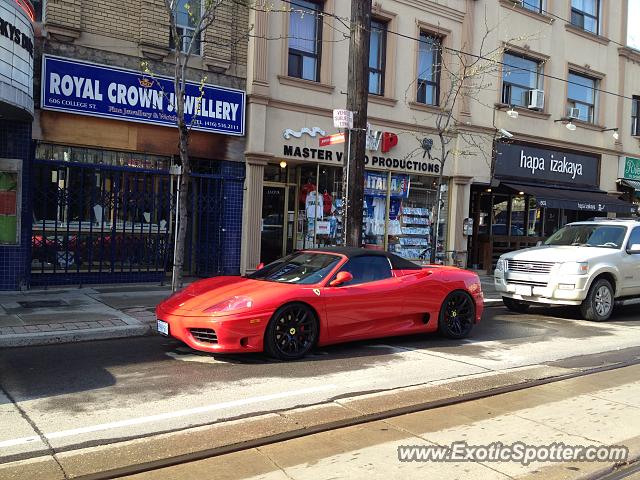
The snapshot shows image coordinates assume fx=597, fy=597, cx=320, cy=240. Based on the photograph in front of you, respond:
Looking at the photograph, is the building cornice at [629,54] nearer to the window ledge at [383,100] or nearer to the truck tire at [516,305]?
the window ledge at [383,100]

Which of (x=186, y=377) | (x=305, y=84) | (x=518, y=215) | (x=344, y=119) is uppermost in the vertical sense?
(x=305, y=84)

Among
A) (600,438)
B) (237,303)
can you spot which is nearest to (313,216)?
(237,303)

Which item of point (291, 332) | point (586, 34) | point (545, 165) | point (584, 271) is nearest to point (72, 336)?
point (291, 332)

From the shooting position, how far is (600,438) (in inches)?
187

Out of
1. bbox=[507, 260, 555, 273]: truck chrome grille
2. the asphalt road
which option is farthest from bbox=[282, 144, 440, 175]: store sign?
the asphalt road

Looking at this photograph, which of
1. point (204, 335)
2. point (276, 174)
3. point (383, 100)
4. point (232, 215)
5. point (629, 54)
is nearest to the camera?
point (204, 335)

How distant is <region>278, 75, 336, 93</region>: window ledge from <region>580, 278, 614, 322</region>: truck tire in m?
7.48

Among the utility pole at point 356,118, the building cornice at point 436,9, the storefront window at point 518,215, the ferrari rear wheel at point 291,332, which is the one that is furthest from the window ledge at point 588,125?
the ferrari rear wheel at point 291,332

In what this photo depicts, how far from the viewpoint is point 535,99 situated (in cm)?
1892

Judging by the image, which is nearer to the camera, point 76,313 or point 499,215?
point 76,313

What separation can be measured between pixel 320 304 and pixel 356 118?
14.6 feet

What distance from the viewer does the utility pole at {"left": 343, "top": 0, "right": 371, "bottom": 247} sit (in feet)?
34.1

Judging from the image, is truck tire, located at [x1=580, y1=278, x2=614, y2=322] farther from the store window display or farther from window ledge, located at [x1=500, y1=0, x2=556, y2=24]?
window ledge, located at [x1=500, y1=0, x2=556, y2=24]

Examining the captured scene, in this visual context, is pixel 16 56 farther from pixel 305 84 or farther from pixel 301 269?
pixel 305 84
